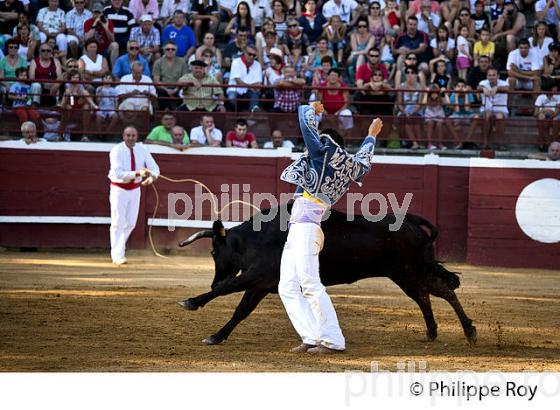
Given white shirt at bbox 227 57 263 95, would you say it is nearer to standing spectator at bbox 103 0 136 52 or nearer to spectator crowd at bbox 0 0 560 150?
spectator crowd at bbox 0 0 560 150

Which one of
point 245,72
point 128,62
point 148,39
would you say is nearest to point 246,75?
point 245,72

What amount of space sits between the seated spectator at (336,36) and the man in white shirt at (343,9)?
322 mm

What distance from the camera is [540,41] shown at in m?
14.6

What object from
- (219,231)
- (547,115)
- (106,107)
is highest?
(106,107)

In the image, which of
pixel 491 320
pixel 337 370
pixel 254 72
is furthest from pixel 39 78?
pixel 337 370

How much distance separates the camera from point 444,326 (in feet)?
28.2

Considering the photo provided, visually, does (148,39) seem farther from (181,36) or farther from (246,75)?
(246,75)

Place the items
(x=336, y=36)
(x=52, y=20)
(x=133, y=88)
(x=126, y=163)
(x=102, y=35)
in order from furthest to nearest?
1. (x=336, y=36)
2. (x=52, y=20)
3. (x=102, y=35)
4. (x=133, y=88)
5. (x=126, y=163)

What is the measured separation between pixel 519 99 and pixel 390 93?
183 cm

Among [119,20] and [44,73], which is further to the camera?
[119,20]

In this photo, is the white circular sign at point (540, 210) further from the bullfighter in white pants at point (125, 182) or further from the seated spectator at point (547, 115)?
the bullfighter in white pants at point (125, 182)

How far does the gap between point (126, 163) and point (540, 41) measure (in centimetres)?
613

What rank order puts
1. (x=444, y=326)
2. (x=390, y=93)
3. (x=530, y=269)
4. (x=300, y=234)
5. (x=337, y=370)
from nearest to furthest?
(x=337, y=370) < (x=300, y=234) < (x=444, y=326) < (x=530, y=269) < (x=390, y=93)

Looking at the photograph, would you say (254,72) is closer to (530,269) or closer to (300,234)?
(530,269)
